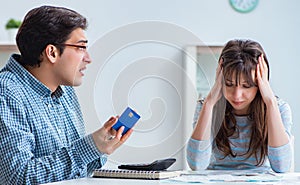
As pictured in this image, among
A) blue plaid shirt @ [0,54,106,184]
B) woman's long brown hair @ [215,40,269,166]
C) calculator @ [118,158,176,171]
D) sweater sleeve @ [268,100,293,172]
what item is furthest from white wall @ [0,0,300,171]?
calculator @ [118,158,176,171]

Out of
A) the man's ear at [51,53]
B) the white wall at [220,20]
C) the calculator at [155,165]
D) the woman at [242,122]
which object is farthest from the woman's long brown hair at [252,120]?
the white wall at [220,20]

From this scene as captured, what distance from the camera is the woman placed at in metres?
1.90

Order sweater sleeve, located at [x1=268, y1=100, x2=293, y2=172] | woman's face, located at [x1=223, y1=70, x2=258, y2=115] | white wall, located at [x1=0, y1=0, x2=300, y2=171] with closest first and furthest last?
woman's face, located at [x1=223, y1=70, x2=258, y2=115] < sweater sleeve, located at [x1=268, y1=100, x2=293, y2=172] < white wall, located at [x1=0, y1=0, x2=300, y2=171]

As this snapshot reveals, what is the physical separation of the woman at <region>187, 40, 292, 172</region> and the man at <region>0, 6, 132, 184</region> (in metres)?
0.38

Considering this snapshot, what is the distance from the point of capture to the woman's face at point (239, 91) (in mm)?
1859

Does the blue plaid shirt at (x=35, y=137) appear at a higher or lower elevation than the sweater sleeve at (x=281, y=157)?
higher

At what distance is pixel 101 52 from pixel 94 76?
0.08 m

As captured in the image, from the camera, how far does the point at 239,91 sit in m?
1.88

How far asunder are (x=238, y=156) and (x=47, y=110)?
711 mm

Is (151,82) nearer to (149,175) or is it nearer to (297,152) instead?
(149,175)

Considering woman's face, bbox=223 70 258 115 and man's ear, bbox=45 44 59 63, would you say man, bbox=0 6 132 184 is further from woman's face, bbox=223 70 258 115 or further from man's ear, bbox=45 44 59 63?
woman's face, bbox=223 70 258 115

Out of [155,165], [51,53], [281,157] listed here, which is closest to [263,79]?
[281,157]

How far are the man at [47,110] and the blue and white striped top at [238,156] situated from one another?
360mm

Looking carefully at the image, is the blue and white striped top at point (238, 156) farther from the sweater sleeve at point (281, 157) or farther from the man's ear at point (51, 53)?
the man's ear at point (51, 53)
